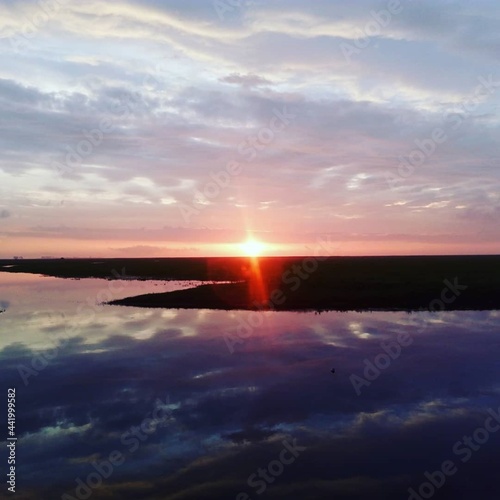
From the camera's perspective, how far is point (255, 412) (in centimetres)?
1812

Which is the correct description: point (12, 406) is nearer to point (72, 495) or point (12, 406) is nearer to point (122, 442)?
point (122, 442)

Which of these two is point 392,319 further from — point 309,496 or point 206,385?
point 309,496

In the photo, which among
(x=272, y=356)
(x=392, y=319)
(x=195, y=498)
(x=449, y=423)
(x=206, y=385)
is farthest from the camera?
(x=392, y=319)

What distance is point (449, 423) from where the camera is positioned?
1669cm

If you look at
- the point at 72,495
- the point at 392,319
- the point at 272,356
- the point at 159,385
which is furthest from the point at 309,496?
the point at 392,319

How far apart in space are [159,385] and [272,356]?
7677mm

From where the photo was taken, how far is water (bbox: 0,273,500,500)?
1293 cm

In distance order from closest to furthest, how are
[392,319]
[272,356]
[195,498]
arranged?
[195,498], [272,356], [392,319]

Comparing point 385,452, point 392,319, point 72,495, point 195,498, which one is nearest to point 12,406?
point 72,495

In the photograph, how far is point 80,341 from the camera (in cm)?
3169

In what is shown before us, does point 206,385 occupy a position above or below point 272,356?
below

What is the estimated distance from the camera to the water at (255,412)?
42.4 feet

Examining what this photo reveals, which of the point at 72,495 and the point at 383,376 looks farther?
the point at 383,376

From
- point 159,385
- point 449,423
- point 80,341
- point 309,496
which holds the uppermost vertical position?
point 80,341
